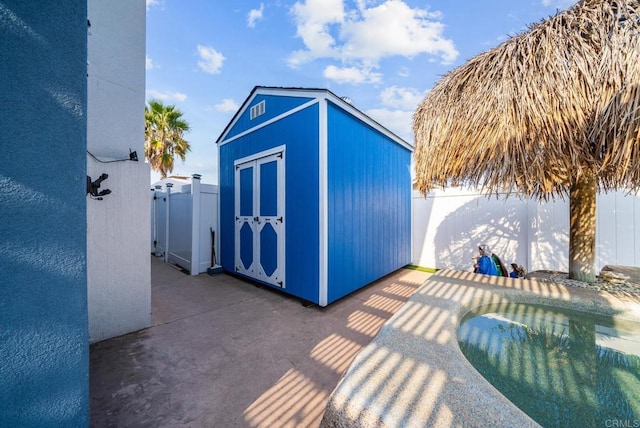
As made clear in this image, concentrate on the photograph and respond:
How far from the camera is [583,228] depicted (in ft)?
10.2

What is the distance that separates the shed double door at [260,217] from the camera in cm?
418

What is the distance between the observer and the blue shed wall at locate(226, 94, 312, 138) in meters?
3.98

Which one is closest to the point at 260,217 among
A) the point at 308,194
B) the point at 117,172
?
the point at 308,194

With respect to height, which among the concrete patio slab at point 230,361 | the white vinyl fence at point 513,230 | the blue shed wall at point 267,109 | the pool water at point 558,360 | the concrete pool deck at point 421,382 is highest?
the blue shed wall at point 267,109

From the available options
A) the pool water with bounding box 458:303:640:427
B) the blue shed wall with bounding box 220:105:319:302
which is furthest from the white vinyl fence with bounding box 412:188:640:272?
the blue shed wall with bounding box 220:105:319:302

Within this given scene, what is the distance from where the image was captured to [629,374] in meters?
1.76

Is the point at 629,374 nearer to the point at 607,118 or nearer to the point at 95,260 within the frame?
the point at 607,118

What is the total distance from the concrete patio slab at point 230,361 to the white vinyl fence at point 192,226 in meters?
1.69

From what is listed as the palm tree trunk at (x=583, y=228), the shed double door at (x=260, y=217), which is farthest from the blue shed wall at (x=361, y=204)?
the palm tree trunk at (x=583, y=228)

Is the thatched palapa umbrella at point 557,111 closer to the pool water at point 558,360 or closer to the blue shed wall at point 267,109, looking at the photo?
the pool water at point 558,360

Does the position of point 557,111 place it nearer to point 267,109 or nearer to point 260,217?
point 267,109

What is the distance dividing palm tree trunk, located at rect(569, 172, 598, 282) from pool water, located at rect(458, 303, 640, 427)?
1.09 m

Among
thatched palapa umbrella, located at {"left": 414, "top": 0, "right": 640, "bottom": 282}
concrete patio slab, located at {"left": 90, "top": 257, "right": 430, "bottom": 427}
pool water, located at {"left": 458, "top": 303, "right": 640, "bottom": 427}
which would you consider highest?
thatched palapa umbrella, located at {"left": 414, "top": 0, "right": 640, "bottom": 282}

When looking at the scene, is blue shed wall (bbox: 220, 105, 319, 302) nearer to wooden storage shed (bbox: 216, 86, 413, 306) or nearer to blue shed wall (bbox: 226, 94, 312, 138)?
wooden storage shed (bbox: 216, 86, 413, 306)
